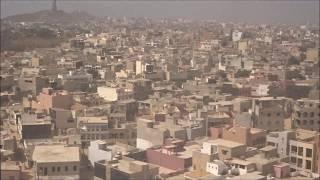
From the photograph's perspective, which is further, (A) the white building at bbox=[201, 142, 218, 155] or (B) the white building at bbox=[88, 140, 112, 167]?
(B) the white building at bbox=[88, 140, 112, 167]

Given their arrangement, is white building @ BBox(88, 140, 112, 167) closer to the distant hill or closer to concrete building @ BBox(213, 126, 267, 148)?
concrete building @ BBox(213, 126, 267, 148)

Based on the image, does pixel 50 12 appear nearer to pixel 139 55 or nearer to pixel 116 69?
pixel 139 55

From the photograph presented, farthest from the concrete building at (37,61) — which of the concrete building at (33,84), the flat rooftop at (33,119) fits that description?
the flat rooftop at (33,119)

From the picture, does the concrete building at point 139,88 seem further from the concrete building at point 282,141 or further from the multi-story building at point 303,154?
the multi-story building at point 303,154

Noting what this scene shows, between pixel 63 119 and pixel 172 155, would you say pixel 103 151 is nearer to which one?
pixel 172 155

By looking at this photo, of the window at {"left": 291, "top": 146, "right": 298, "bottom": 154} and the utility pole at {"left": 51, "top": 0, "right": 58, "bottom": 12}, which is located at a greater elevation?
the utility pole at {"left": 51, "top": 0, "right": 58, "bottom": 12}

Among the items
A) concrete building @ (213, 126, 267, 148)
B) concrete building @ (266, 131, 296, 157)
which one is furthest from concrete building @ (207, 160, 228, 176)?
concrete building @ (266, 131, 296, 157)
